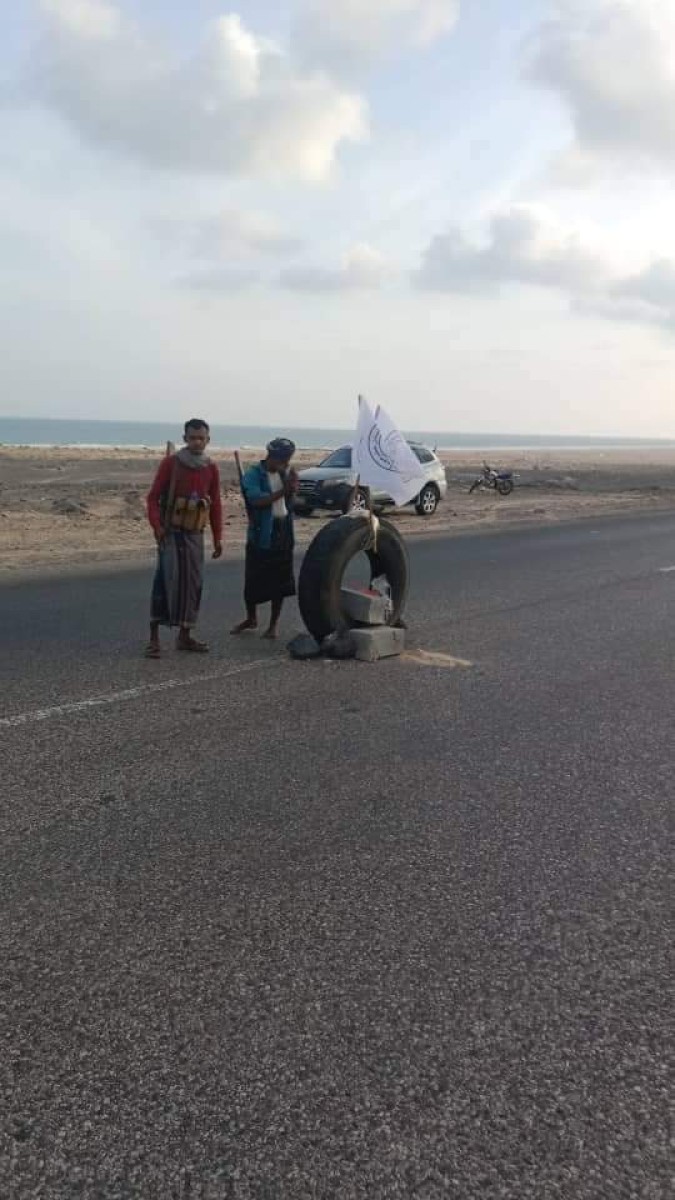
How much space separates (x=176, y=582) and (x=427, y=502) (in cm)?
1655

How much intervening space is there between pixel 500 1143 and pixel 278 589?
6.44 metres

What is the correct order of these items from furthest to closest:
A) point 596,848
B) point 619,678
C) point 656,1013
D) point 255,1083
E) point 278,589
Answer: point 278,589 < point 619,678 < point 596,848 < point 656,1013 < point 255,1083

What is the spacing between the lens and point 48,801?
4.57 meters

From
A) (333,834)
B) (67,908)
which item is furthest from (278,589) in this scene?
(67,908)

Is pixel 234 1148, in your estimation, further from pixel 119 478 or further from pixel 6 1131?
pixel 119 478

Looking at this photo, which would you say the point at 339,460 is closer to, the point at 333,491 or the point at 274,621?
the point at 333,491

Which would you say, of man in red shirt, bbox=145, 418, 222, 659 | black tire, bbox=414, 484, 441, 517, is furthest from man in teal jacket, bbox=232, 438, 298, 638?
black tire, bbox=414, 484, 441, 517

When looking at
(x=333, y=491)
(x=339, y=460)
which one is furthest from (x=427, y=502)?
(x=333, y=491)

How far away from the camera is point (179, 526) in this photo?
7793mm

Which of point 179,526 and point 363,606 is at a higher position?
point 179,526

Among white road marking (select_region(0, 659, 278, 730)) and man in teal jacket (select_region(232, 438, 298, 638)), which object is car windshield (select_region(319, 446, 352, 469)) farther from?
white road marking (select_region(0, 659, 278, 730))

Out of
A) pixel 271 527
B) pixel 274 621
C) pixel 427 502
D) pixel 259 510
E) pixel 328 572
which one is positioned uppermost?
pixel 259 510

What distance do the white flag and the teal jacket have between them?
78cm

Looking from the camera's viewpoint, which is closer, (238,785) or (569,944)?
(569,944)
